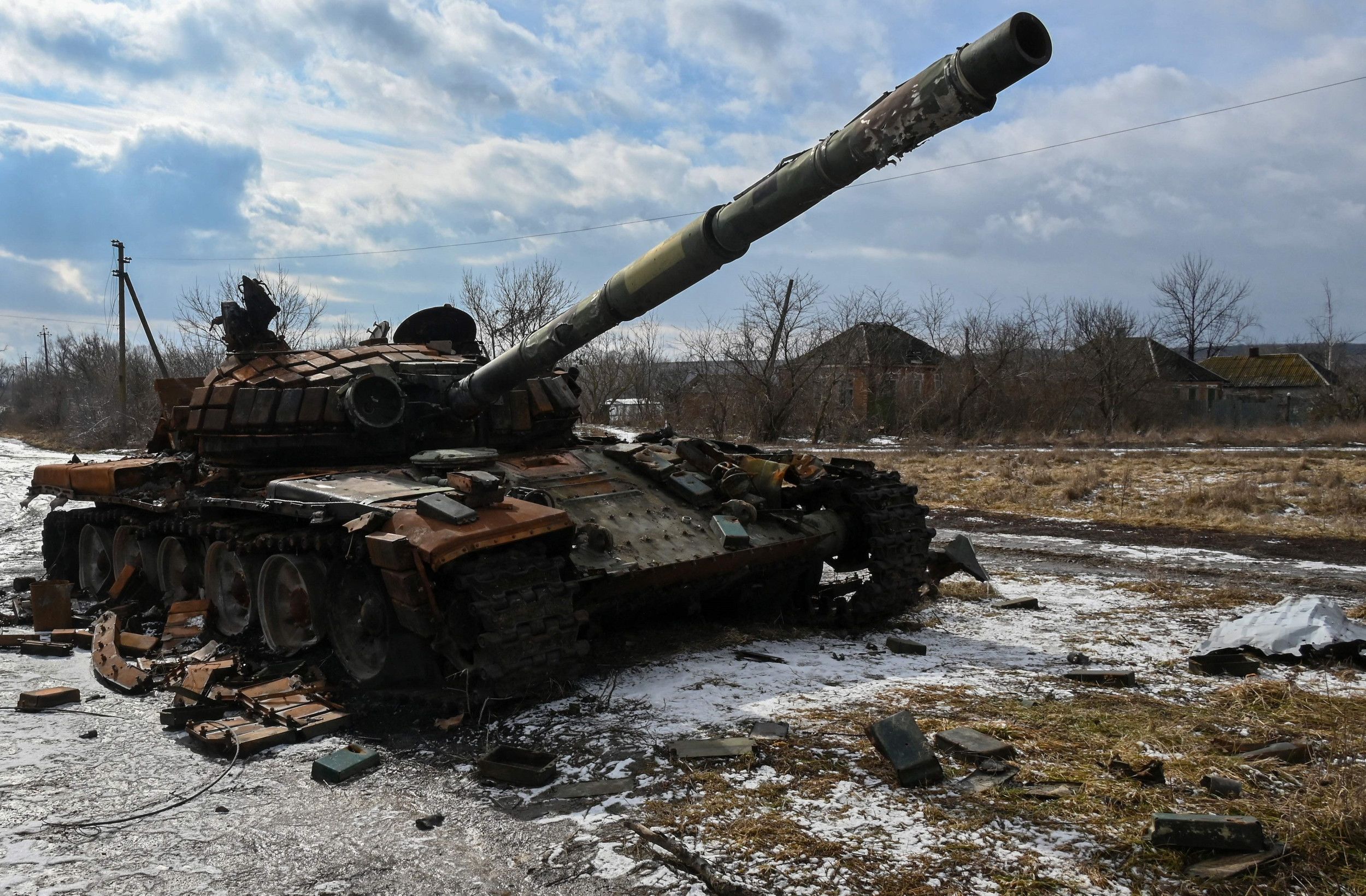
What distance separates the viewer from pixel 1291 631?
7.20m

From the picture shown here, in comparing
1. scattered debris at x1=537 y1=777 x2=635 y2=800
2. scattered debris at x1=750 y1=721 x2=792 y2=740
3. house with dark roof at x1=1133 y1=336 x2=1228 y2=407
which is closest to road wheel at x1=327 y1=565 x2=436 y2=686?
scattered debris at x1=537 y1=777 x2=635 y2=800

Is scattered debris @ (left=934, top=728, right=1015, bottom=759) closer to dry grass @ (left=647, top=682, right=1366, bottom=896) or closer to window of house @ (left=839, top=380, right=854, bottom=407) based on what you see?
dry grass @ (left=647, top=682, right=1366, bottom=896)

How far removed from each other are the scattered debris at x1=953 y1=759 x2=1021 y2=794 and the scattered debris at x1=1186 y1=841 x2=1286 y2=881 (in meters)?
1.00

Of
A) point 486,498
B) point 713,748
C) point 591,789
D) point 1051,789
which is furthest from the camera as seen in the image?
point 486,498

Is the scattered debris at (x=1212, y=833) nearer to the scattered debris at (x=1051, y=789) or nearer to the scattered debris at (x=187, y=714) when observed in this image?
the scattered debris at (x=1051, y=789)

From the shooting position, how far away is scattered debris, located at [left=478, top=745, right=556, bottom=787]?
5.14m

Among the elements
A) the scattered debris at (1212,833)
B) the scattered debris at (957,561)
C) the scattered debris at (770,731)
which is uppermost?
the scattered debris at (957,561)

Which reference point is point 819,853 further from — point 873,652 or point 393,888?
point 873,652

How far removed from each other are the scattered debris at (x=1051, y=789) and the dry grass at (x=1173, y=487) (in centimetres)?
1082

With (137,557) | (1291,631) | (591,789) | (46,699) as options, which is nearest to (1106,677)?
(1291,631)

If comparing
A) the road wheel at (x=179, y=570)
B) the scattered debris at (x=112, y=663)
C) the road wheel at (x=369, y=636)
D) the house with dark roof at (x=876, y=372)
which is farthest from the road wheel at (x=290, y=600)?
the house with dark roof at (x=876, y=372)

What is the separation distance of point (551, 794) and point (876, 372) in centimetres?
3106

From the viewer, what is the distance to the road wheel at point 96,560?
1080cm

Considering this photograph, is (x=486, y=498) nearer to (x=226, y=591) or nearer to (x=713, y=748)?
(x=713, y=748)
